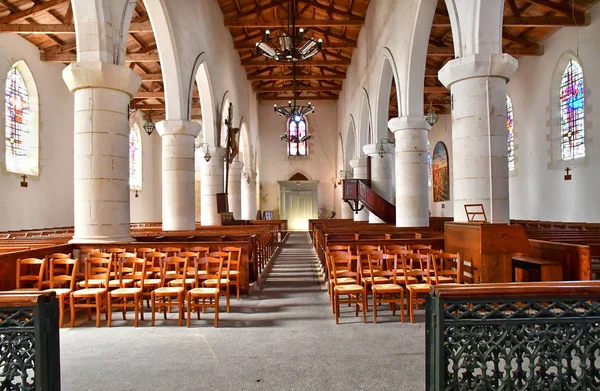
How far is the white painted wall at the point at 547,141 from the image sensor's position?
10.9 meters

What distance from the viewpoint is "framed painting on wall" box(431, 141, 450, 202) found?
21672mm

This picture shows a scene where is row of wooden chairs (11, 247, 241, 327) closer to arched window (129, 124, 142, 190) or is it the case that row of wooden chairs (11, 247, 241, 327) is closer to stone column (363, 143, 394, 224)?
stone column (363, 143, 394, 224)

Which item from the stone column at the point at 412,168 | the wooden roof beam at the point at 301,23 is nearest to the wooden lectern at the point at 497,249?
the stone column at the point at 412,168

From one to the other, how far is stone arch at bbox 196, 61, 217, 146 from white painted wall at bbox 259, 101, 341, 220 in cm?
1195

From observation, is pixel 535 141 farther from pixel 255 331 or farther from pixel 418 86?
pixel 255 331

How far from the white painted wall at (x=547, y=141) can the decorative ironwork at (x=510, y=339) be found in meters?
10.7

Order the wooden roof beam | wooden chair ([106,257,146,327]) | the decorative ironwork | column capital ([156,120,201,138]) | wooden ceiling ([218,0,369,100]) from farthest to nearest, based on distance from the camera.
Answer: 1. wooden ceiling ([218,0,369,100])
2. the wooden roof beam
3. column capital ([156,120,201,138])
4. wooden chair ([106,257,146,327])
5. the decorative ironwork

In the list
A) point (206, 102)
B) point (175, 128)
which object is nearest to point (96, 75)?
point (175, 128)

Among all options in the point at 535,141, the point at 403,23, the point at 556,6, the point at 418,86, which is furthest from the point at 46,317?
the point at 535,141

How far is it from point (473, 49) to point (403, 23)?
400 cm

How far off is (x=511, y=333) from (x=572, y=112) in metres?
12.3

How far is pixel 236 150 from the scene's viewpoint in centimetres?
1486

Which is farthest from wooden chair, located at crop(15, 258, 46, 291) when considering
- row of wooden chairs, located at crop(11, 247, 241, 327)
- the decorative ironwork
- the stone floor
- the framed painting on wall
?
the framed painting on wall

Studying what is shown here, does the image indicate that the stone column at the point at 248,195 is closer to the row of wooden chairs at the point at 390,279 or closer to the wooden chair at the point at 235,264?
the wooden chair at the point at 235,264
